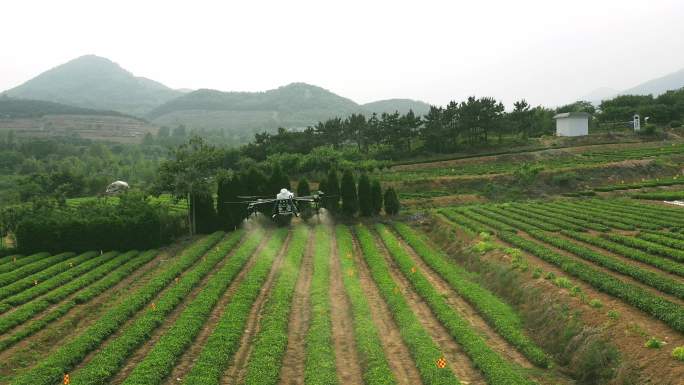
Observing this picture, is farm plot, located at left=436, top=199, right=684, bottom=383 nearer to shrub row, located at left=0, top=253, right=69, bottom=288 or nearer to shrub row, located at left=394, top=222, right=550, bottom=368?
shrub row, located at left=394, top=222, right=550, bottom=368

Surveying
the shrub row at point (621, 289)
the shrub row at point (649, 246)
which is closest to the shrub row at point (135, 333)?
the shrub row at point (621, 289)

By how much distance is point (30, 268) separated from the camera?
3388 cm

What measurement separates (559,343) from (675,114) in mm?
92656

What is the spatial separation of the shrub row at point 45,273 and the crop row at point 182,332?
11.0 metres

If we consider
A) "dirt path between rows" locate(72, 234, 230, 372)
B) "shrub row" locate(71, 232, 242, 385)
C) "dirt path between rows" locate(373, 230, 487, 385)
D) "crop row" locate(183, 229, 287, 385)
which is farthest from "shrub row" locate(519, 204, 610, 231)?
"dirt path between rows" locate(72, 234, 230, 372)

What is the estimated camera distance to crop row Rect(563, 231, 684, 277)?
2379 centimetres

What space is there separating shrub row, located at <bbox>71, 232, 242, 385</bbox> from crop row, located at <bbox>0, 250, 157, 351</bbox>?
4243 mm

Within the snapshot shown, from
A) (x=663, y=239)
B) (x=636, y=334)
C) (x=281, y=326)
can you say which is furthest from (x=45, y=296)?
(x=663, y=239)

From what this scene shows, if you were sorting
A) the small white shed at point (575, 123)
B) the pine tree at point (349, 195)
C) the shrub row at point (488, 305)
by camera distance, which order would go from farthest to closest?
the small white shed at point (575, 123), the pine tree at point (349, 195), the shrub row at point (488, 305)

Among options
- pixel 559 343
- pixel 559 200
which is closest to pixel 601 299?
pixel 559 343

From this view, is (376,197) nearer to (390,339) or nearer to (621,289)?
(390,339)

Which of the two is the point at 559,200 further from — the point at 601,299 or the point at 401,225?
the point at 601,299

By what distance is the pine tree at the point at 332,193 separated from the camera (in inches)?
2020

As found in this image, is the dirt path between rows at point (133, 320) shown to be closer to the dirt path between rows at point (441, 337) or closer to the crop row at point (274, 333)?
the crop row at point (274, 333)
